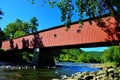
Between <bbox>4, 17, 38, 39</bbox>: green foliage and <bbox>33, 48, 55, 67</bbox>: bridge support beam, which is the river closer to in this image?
<bbox>33, 48, 55, 67</bbox>: bridge support beam

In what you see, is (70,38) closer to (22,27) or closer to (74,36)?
(74,36)

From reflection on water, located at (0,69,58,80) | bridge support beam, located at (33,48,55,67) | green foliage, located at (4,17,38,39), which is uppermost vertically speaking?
green foliage, located at (4,17,38,39)

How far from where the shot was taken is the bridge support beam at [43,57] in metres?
45.3

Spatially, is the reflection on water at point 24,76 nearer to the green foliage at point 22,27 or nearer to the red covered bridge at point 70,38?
the red covered bridge at point 70,38

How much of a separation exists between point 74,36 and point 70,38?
1.11m

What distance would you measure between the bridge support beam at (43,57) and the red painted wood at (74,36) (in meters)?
1.40

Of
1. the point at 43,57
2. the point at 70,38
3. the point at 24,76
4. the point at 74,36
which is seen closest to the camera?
the point at 24,76

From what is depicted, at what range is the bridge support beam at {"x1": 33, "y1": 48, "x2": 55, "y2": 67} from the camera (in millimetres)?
45344

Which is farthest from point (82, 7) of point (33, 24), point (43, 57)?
point (33, 24)

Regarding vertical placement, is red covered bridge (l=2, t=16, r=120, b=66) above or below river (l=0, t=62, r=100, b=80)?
above

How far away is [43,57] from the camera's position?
46.1m

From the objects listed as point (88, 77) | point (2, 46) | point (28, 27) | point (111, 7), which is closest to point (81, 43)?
point (111, 7)

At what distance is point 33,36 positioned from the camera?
4766cm

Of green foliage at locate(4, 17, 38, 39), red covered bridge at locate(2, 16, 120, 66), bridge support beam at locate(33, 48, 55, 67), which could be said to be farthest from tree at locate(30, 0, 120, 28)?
green foliage at locate(4, 17, 38, 39)
